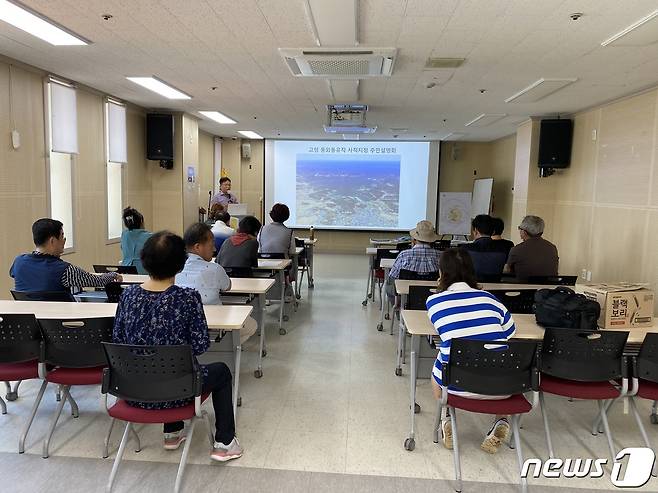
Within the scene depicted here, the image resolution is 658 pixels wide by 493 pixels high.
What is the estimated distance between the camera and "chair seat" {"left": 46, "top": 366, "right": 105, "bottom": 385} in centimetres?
270

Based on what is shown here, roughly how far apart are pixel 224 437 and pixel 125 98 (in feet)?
19.5

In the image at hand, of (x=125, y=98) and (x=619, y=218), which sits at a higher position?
(x=125, y=98)

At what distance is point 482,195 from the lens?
1127 centimetres

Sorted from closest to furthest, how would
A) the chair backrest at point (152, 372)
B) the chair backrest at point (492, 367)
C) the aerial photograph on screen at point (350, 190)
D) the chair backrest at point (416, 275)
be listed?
the chair backrest at point (152, 372)
the chair backrest at point (492, 367)
the chair backrest at point (416, 275)
the aerial photograph on screen at point (350, 190)

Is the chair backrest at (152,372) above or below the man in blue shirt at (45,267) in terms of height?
below

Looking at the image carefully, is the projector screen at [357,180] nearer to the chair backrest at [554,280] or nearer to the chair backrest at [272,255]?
the chair backrest at [272,255]

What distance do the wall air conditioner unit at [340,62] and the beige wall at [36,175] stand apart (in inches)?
113

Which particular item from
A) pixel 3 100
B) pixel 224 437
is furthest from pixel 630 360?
pixel 3 100

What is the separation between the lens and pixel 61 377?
107 inches

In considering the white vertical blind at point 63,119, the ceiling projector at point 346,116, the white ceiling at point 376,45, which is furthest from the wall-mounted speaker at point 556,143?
the white vertical blind at point 63,119

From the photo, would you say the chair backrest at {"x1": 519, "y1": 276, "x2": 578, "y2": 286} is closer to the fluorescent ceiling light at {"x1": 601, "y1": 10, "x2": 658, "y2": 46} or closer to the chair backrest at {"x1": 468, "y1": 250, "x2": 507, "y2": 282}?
the chair backrest at {"x1": 468, "y1": 250, "x2": 507, "y2": 282}

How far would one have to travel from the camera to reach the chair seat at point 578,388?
106 inches

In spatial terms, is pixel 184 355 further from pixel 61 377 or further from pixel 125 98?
pixel 125 98

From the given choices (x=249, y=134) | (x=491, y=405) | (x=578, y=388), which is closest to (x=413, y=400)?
(x=491, y=405)
